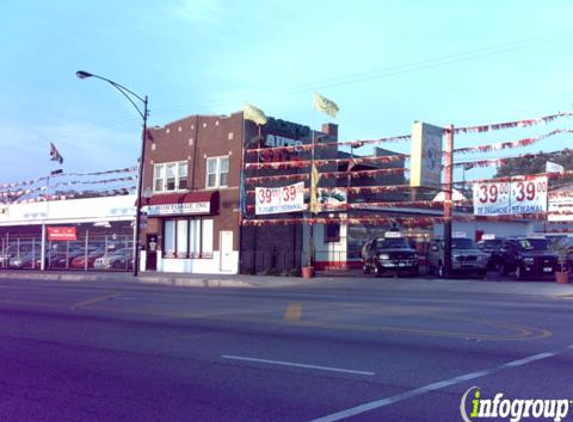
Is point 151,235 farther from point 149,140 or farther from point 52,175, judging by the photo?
point 52,175

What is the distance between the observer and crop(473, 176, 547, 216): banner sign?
26.5 metres

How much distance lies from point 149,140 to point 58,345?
31.2m

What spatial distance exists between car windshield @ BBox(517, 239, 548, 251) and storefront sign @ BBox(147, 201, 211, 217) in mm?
16258

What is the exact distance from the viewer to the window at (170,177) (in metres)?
39.7

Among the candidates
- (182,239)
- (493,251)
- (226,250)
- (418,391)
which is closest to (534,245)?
(493,251)

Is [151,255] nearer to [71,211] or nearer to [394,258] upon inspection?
[71,211]

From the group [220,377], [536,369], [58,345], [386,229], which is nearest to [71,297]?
[58,345]

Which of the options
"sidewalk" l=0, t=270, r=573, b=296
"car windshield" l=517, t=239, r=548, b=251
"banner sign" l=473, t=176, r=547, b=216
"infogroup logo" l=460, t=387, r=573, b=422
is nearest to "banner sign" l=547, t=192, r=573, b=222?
"banner sign" l=473, t=176, r=547, b=216

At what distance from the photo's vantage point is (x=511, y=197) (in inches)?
1073

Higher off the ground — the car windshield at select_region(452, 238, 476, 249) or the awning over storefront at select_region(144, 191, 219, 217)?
the awning over storefront at select_region(144, 191, 219, 217)

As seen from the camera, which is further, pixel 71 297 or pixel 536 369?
pixel 71 297

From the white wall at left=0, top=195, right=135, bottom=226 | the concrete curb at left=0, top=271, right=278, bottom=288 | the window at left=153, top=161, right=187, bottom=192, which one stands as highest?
the window at left=153, top=161, right=187, bottom=192

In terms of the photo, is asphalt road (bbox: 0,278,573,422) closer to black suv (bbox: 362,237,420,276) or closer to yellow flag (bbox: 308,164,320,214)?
black suv (bbox: 362,237,420,276)

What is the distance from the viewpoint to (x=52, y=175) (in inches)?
1854
